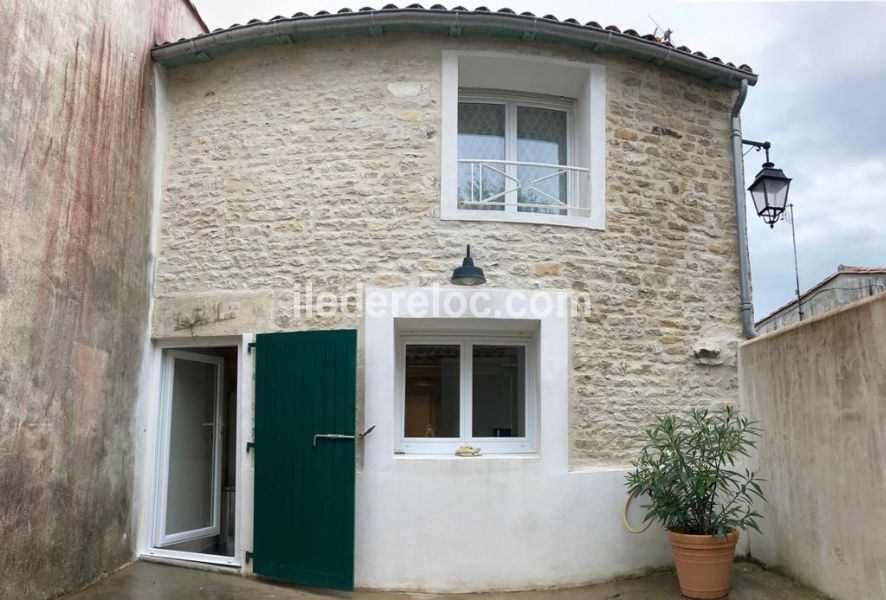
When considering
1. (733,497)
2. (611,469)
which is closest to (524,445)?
(611,469)

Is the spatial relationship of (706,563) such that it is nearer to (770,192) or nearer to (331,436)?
(331,436)

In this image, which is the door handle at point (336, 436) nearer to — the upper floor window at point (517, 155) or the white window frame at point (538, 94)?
the white window frame at point (538, 94)

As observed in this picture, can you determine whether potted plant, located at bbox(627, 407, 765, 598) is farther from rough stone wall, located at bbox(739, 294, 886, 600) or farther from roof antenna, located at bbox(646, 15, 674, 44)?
roof antenna, located at bbox(646, 15, 674, 44)

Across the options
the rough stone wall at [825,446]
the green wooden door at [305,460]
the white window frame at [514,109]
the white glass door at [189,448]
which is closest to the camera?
the rough stone wall at [825,446]

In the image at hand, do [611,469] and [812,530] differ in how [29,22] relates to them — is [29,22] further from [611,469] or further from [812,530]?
[812,530]

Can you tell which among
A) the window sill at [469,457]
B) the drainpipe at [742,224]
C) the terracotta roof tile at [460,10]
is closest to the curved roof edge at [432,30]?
the terracotta roof tile at [460,10]

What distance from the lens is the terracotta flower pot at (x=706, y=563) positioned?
5516mm

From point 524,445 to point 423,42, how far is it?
153 inches

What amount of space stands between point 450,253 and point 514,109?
1.87 meters

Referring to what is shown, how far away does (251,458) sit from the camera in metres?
6.23

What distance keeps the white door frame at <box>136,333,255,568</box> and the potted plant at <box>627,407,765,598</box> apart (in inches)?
135

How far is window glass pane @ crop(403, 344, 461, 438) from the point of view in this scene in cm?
642

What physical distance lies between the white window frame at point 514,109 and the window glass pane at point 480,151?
0.16 ft

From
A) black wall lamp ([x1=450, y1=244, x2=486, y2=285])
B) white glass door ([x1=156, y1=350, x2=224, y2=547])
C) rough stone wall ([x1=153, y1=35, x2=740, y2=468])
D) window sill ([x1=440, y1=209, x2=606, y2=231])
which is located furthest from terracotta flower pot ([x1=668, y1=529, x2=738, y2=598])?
white glass door ([x1=156, y1=350, x2=224, y2=547])
